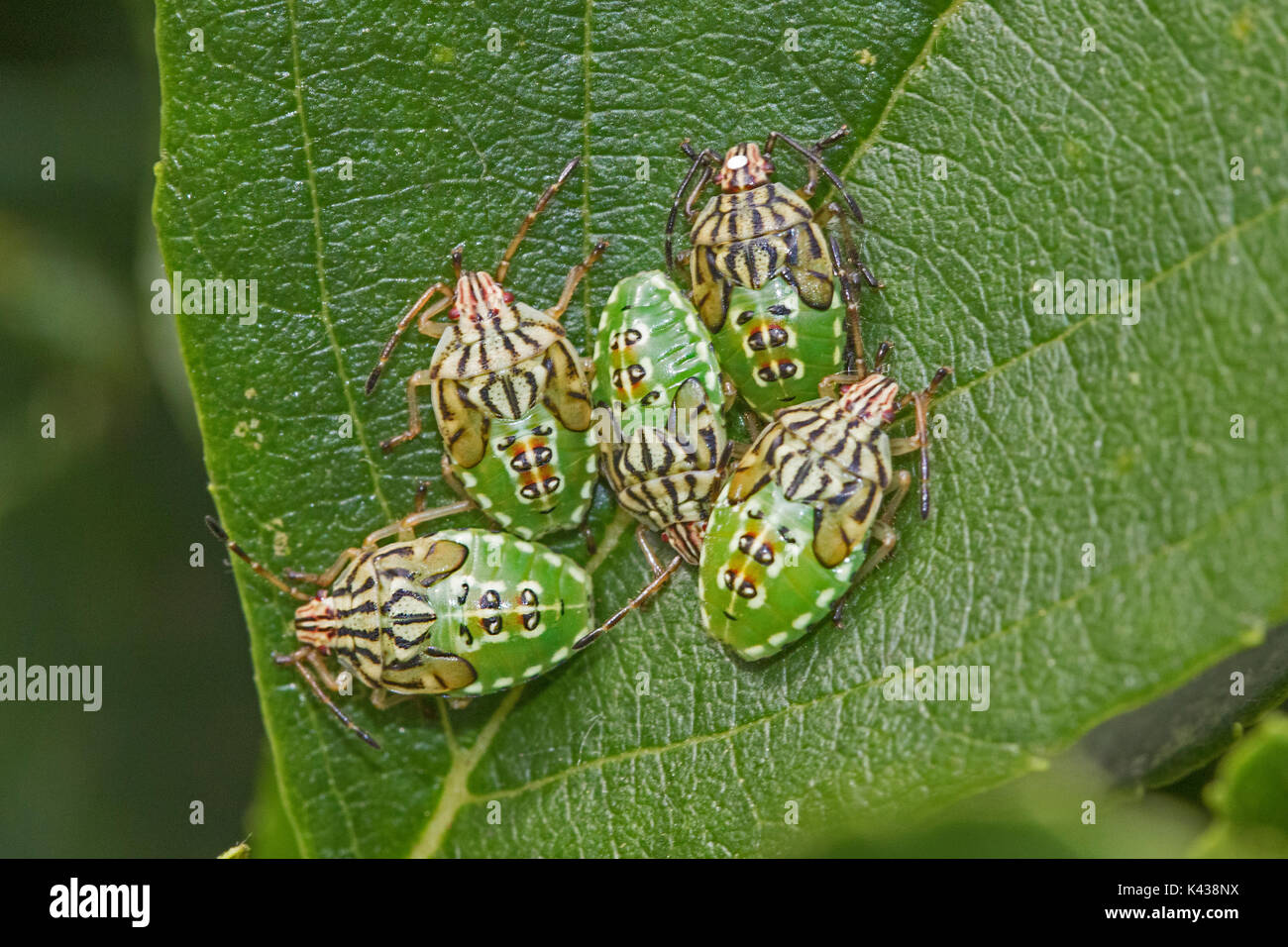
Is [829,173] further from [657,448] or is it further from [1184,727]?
[1184,727]

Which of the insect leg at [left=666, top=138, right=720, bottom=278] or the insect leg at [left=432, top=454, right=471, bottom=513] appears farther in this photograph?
the insect leg at [left=432, top=454, right=471, bottom=513]

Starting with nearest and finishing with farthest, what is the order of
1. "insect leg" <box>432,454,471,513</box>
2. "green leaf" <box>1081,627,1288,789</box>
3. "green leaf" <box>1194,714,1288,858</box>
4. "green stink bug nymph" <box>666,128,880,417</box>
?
"green leaf" <box>1194,714,1288,858</box>
"green leaf" <box>1081,627,1288,789</box>
"green stink bug nymph" <box>666,128,880,417</box>
"insect leg" <box>432,454,471,513</box>

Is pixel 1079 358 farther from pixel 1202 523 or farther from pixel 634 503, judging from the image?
pixel 634 503

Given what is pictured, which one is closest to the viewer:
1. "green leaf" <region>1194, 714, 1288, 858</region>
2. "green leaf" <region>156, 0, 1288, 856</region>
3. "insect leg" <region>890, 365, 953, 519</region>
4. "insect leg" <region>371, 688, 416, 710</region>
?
"green leaf" <region>1194, 714, 1288, 858</region>

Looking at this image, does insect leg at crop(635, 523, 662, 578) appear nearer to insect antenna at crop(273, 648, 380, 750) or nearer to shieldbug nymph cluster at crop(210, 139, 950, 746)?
shieldbug nymph cluster at crop(210, 139, 950, 746)

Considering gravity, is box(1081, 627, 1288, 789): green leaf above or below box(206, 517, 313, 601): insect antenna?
below

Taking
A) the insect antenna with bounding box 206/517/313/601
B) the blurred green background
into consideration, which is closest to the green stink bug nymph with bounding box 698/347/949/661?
the insect antenna with bounding box 206/517/313/601
